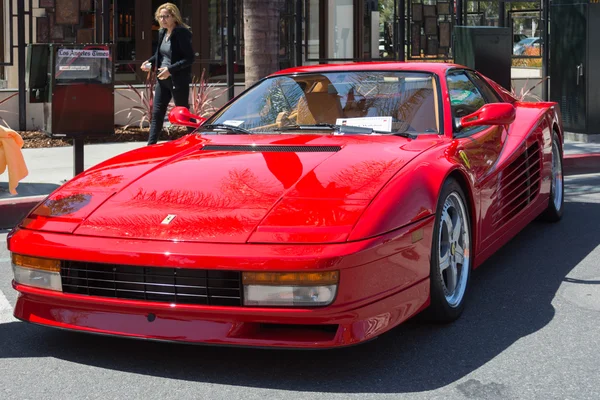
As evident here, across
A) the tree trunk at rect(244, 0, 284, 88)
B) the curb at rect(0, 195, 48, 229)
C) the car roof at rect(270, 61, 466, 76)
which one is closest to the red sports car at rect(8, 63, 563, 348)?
the car roof at rect(270, 61, 466, 76)

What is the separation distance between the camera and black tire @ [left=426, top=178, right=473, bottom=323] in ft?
14.5

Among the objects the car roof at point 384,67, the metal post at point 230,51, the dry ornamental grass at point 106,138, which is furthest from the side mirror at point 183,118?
the metal post at point 230,51

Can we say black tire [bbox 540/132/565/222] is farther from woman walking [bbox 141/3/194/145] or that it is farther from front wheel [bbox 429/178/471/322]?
woman walking [bbox 141/3/194/145]

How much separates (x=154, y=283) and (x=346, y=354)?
0.89m

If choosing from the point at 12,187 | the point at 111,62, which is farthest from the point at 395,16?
the point at 12,187

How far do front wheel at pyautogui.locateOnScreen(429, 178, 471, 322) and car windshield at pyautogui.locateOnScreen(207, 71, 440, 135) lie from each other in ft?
1.88

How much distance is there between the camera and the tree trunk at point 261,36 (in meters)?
9.53

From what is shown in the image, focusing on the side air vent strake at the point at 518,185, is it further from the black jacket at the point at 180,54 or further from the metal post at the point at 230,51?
the metal post at the point at 230,51

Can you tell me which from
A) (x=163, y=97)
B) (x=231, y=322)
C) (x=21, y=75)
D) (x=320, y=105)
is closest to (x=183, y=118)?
(x=320, y=105)

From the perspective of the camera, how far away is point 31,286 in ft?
13.6

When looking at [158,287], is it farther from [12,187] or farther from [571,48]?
[571,48]

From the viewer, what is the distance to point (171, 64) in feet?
33.7

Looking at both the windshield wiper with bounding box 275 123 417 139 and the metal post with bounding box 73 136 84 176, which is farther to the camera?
the metal post with bounding box 73 136 84 176

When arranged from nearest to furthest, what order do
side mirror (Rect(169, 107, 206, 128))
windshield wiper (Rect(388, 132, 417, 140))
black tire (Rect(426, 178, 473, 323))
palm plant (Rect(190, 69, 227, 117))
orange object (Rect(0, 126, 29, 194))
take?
1. black tire (Rect(426, 178, 473, 323))
2. windshield wiper (Rect(388, 132, 417, 140))
3. side mirror (Rect(169, 107, 206, 128))
4. orange object (Rect(0, 126, 29, 194))
5. palm plant (Rect(190, 69, 227, 117))
